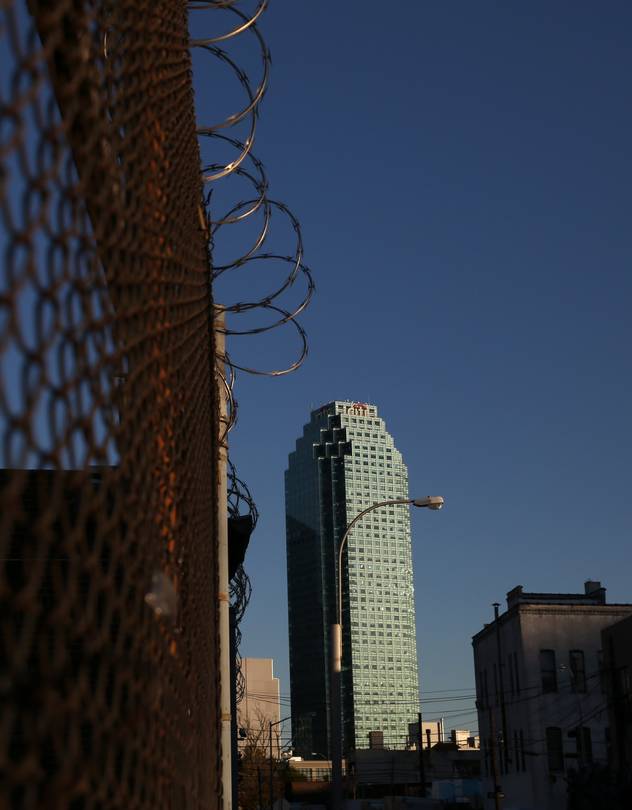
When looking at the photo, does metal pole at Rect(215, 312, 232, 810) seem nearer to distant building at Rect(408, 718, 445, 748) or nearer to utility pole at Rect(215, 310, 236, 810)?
utility pole at Rect(215, 310, 236, 810)

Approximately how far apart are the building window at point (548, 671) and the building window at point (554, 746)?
170 cm

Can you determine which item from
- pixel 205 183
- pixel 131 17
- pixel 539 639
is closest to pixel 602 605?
pixel 539 639

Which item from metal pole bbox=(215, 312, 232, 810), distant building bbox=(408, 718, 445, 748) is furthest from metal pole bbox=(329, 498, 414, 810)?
distant building bbox=(408, 718, 445, 748)

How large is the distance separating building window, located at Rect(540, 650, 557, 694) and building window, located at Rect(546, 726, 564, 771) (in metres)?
1.70

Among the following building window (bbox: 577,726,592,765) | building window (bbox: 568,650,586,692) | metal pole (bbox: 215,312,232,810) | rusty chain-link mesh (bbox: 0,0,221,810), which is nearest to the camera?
rusty chain-link mesh (bbox: 0,0,221,810)

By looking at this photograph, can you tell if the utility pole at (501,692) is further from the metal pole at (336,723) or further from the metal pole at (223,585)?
Result: the metal pole at (223,585)

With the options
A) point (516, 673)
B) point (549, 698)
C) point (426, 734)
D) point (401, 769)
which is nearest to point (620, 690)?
point (549, 698)

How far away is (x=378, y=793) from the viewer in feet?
351

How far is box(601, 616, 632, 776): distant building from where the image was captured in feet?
133

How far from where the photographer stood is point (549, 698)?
52.6m

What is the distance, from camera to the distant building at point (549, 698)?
170ft

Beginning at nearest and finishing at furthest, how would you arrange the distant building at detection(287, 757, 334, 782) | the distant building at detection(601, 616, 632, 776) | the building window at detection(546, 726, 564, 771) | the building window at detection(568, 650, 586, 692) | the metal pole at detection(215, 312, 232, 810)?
the metal pole at detection(215, 312, 232, 810), the distant building at detection(601, 616, 632, 776), the building window at detection(546, 726, 564, 771), the building window at detection(568, 650, 586, 692), the distant building at detection(287, 757, 334, 782)

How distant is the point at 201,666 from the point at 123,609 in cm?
283

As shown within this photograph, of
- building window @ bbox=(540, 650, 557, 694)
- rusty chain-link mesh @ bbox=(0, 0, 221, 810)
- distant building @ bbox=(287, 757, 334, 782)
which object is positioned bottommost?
rusty chain-link mesh @ bbox=(0, 0, 221, 810)
